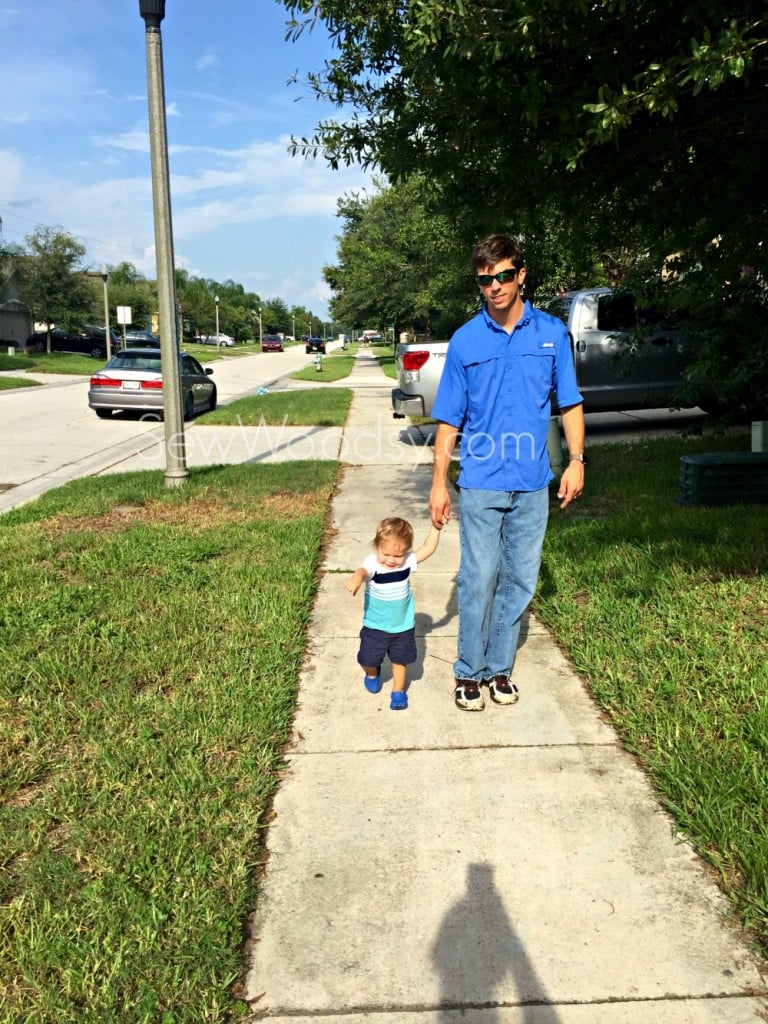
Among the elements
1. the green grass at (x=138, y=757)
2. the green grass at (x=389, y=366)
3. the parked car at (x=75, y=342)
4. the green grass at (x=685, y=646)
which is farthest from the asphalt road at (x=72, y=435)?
the parked car at (x=75, y=342)

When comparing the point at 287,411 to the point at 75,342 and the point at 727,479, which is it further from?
the point at 75,342

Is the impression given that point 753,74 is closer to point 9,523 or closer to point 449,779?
point 449,779

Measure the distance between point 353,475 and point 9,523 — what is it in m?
4.04

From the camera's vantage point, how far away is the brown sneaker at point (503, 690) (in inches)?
149

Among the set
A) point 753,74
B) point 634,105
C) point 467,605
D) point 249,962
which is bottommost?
point 249,962

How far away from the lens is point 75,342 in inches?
1790

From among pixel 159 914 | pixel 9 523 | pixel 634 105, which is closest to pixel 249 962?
pixel 159 914

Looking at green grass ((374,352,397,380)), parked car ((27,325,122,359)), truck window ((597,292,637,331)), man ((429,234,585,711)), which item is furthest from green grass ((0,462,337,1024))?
parked car ((27,325,122,359))

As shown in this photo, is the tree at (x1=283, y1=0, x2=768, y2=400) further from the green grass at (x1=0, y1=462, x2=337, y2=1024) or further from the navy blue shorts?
the green grass at (x1=0, y1=462, x2=337, y2=1024)

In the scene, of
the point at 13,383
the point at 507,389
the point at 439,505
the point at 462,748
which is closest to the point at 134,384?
the point at 13,383

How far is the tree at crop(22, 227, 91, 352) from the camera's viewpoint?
40250 mm

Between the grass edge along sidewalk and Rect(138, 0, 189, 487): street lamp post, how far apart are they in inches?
71.3

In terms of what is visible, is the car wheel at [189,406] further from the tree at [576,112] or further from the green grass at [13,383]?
the tree at [576,112]

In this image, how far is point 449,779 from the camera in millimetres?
3154
